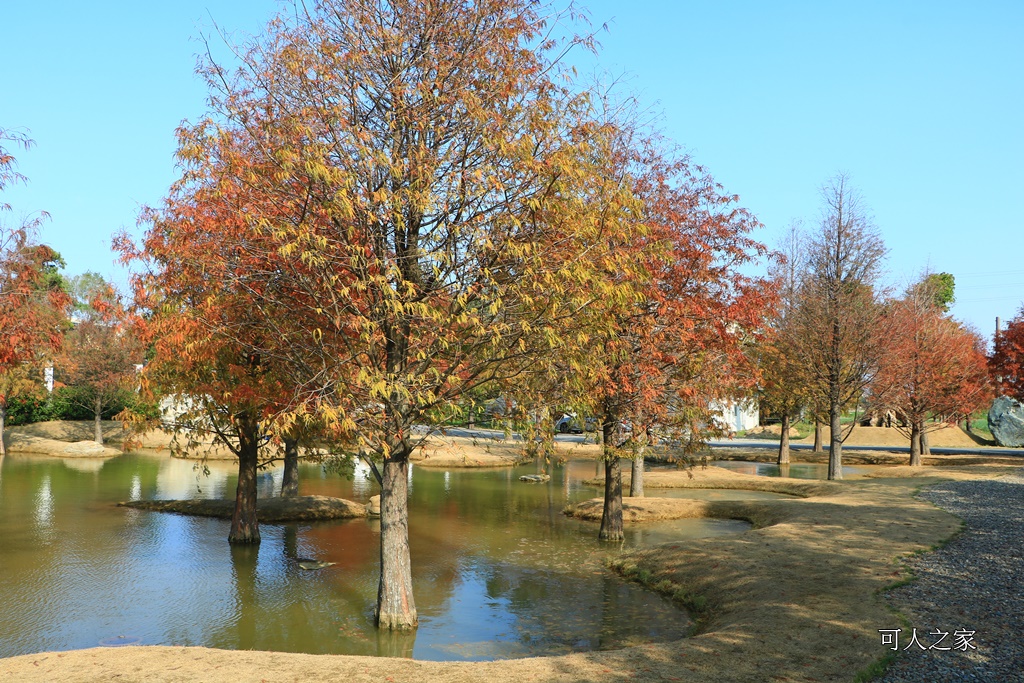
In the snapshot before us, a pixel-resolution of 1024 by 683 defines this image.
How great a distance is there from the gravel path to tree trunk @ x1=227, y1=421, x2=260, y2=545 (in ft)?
50.9

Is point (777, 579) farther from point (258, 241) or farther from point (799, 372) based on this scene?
point (799, 372)

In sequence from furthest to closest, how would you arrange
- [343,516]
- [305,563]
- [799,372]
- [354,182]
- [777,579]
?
[799,372] < [343,516] < [305,563] < [777,579] < [354,182]

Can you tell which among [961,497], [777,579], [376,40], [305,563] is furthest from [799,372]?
[376,40]

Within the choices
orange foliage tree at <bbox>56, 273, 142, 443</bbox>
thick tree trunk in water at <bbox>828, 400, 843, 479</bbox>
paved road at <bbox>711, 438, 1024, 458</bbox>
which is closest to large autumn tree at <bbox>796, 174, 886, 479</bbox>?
thick tree trunk in water at <bbox>828, 400, 843, 479</bbox>

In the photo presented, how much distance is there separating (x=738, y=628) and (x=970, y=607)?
3.43 meters

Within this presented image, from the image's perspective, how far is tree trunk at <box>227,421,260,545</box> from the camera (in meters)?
20.0

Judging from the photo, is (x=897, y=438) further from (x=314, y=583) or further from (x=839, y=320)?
(x=314, y=583)

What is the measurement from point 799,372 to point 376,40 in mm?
26303

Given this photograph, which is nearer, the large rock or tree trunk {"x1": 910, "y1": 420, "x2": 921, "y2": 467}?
tree trunk {"x1": 910, "y1": 420, "x2": 921, "y2": 467}

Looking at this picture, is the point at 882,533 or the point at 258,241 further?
the point at 882,533

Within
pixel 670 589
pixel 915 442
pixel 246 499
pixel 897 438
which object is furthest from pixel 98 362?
pixel 897 438

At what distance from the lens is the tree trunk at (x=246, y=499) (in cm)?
2005

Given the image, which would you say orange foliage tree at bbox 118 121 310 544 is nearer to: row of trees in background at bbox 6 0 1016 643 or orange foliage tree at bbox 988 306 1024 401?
row of trees in background at bbox 6 0 1016 643

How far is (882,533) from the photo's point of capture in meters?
16.9
